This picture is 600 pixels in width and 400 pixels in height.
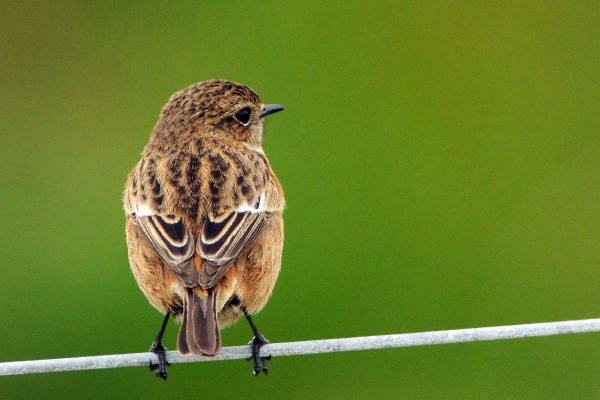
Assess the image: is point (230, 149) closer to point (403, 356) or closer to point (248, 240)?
point (248, 240)

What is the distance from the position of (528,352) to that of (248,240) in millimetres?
3827

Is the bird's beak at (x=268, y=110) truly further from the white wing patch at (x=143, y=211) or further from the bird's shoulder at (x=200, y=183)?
the white wing patch at (x=143, y=211)

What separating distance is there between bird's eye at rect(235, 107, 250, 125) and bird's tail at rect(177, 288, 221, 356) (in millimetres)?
2112

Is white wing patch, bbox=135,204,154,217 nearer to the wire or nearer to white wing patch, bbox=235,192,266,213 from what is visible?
white wing patch, bbox=235,192,266,213

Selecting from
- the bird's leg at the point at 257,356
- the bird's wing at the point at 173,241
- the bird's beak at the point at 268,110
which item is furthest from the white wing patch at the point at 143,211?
the bird's beak at the point at 268,110

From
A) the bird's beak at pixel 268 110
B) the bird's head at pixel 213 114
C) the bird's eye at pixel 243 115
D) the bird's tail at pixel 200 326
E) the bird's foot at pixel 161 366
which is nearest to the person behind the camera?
the bird's tail at pixel 200 326

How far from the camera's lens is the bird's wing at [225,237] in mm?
6742

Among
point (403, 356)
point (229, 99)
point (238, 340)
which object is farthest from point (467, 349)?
point (229, 99)

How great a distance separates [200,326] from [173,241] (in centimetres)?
61

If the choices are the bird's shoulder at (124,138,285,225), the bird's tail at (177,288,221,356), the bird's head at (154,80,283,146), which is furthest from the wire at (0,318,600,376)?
the bird's head at (154,80,283,146)

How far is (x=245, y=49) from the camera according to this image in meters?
12.5

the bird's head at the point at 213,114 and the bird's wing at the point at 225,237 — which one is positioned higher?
the bird's head at the point at 213,114

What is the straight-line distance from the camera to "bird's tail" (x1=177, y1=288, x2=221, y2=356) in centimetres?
640

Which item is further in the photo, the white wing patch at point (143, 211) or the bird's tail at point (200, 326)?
the white wing patch at point (143, 211)
